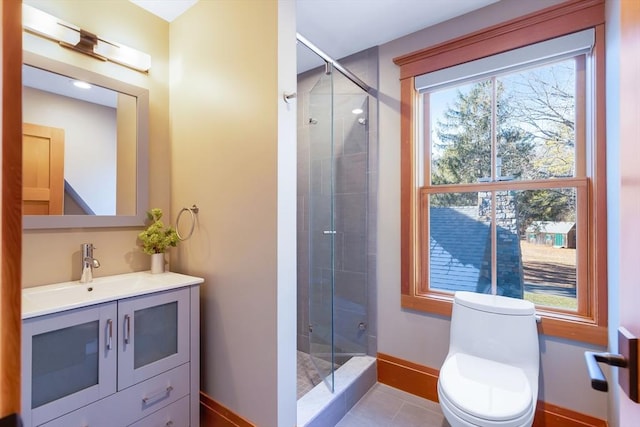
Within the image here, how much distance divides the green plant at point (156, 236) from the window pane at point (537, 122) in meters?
2.14

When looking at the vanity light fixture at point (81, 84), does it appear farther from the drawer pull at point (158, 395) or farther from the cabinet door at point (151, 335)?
the drawer pull at point (158, 395)

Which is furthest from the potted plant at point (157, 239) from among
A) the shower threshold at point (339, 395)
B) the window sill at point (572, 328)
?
the window sill at point (572, 328)

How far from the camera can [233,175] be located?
1633mm

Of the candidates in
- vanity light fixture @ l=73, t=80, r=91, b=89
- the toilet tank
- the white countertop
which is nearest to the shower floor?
the toilet tank

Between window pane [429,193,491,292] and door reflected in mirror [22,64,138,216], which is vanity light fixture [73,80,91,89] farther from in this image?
window pane [429,193,491,292]

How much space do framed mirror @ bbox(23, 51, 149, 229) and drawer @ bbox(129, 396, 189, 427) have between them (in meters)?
1.05

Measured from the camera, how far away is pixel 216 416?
5.47ft

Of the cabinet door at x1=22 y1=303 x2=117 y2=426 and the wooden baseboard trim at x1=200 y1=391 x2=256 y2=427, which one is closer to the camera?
the cabinet door at x1=22 y1=303 x2=117 y2=426

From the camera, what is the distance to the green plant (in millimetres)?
1795

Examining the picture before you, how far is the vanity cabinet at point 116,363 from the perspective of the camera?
3.78ft

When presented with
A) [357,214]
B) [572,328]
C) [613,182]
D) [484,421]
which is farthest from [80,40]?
[572,328]

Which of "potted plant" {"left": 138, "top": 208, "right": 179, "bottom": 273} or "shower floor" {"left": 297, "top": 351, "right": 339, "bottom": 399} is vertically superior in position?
"potted plant" {"left": 138, "top": 208, "right": 179, "bottom": 273}

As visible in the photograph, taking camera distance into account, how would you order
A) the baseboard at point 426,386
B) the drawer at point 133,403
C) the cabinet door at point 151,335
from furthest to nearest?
the baseboard at point 426,386 < the cabinet door at point 151,335 < the drawer at point 133,403

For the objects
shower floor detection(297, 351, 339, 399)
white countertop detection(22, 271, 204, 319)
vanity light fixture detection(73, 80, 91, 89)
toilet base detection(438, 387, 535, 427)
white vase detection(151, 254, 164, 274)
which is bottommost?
shower floor detection(297, 351, 339, 399)
